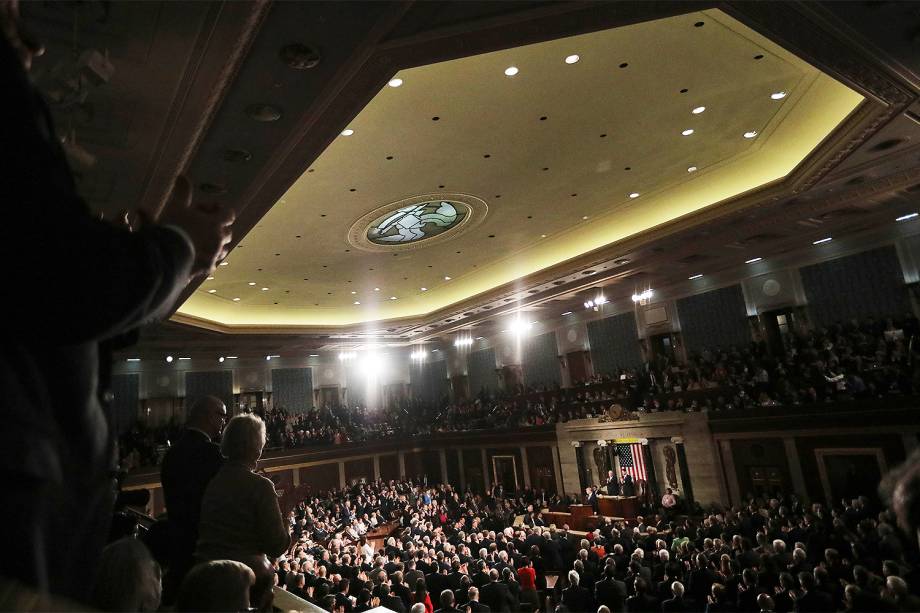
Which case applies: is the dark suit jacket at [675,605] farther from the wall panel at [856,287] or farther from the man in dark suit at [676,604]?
the wall panel at [856,287]

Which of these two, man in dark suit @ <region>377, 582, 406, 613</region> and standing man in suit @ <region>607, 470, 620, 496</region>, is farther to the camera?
standing man in suit @ <region>607, 470, 620, 496</region>

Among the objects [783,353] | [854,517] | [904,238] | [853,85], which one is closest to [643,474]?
[783,353]

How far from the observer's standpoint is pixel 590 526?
17.2m

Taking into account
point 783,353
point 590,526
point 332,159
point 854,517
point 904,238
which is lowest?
point 590,526

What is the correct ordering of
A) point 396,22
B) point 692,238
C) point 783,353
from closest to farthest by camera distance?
point 396,22 → point 692,238 → point 783,353

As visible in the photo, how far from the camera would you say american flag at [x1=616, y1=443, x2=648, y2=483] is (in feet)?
59.9

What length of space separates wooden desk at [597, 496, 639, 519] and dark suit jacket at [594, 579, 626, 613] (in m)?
9.22

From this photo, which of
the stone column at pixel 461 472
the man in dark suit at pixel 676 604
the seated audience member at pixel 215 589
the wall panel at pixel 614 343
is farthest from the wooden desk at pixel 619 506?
the seated audience member at pixel 215 589

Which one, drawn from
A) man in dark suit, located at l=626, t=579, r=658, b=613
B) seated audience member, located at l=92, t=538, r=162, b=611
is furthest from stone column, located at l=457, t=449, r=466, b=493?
seated audience member, located at l=92, t=538, r=162, b=611

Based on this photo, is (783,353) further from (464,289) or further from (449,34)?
(449,34)

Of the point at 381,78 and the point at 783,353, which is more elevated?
the point at 381,78

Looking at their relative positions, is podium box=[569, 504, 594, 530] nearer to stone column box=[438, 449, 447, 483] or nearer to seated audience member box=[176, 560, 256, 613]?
stone column box=[438, 449, 447, 483]

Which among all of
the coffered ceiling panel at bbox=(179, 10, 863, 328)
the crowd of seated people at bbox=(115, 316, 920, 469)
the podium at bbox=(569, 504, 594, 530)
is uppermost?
the coffered ceiling panel at bbox=(179, 10, 863, 328)

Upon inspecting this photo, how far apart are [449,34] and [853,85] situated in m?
6.30
